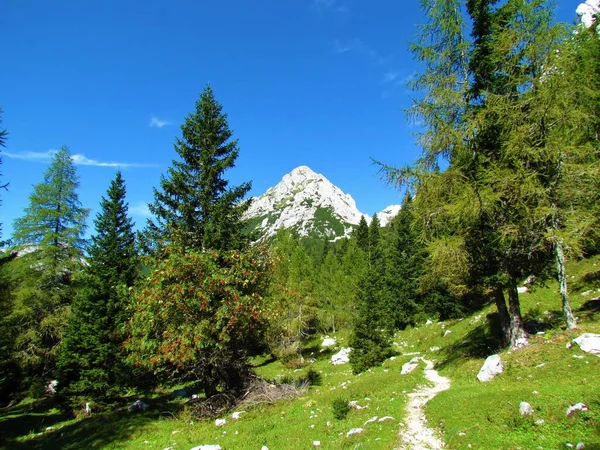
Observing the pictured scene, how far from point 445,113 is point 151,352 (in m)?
16.8

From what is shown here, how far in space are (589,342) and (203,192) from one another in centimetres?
1838

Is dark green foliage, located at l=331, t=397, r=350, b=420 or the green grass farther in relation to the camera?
dark green foliage, located at l=331, t=397, r=350, b=420

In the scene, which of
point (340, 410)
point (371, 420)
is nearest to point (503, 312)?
point (371, 420)

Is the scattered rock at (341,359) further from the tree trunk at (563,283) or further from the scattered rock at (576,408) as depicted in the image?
the scattered rock at (576,408)

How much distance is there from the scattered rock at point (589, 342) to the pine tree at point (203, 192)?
1541 centimetres

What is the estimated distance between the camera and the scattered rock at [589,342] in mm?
10312

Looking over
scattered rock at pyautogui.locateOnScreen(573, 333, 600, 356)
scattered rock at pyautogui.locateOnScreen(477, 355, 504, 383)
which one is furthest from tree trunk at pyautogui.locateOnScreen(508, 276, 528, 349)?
scattered rock at pyautogui.locateOnScreen(573, 333, 600, 356)

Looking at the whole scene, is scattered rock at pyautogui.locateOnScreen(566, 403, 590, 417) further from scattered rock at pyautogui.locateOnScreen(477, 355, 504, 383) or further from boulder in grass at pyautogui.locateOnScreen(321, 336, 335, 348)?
boulder in grass at pyautogui.locateOnScreen(321, 336, 335, 348)

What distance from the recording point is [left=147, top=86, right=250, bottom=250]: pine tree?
18.1 metres

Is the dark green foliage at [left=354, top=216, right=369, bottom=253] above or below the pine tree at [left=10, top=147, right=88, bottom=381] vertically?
above

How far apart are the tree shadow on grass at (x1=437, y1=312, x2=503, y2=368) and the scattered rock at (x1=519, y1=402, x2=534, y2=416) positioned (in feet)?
26.2

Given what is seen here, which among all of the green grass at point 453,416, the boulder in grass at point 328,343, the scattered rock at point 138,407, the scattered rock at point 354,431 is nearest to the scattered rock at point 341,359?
the boulder in grass at point 328,343

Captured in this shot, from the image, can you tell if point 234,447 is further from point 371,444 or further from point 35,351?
point 35,351

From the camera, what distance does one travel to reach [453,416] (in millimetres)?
9008
